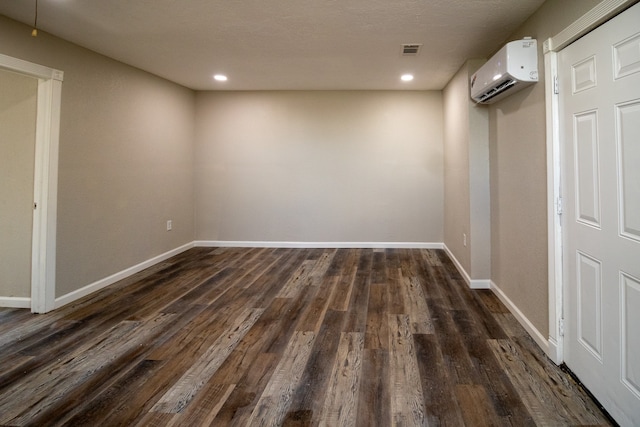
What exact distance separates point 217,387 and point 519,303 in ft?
7.51

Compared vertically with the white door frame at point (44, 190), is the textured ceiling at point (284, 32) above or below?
above

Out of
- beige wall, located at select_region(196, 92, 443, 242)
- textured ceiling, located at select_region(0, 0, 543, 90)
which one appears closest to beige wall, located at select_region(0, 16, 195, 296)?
textured ceiling, located at select_region(0, 0, 543, 90)

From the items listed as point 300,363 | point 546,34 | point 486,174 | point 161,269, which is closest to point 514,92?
point 546,34

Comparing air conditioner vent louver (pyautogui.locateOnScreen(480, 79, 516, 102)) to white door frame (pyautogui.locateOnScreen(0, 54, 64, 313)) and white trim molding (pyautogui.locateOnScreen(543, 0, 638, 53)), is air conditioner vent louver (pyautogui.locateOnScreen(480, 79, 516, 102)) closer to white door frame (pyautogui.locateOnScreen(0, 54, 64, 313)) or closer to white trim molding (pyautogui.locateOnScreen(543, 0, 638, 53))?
white trim molding (pyautogui.locateOnScreen(543, 0, 638, 53))

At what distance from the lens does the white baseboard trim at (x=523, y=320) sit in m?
2.24

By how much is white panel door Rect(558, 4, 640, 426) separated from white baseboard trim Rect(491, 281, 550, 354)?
192mm

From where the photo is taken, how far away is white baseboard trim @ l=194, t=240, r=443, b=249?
17.3 feet

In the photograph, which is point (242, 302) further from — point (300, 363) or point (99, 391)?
point (99, 391)

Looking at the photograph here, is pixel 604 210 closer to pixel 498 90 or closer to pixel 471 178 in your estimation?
pixel 498 90

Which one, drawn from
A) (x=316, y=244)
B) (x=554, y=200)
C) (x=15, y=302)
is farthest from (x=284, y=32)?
(x=15, y=302)

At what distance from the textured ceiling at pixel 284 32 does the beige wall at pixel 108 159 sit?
190mm

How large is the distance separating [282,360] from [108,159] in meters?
2.86

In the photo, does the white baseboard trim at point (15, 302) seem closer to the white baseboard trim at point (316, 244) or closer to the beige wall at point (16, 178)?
the beige wall at point (16, 178)

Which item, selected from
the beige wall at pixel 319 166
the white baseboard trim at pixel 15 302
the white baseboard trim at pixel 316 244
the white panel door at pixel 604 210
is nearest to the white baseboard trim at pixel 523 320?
the white panel door at pixel 604 210
